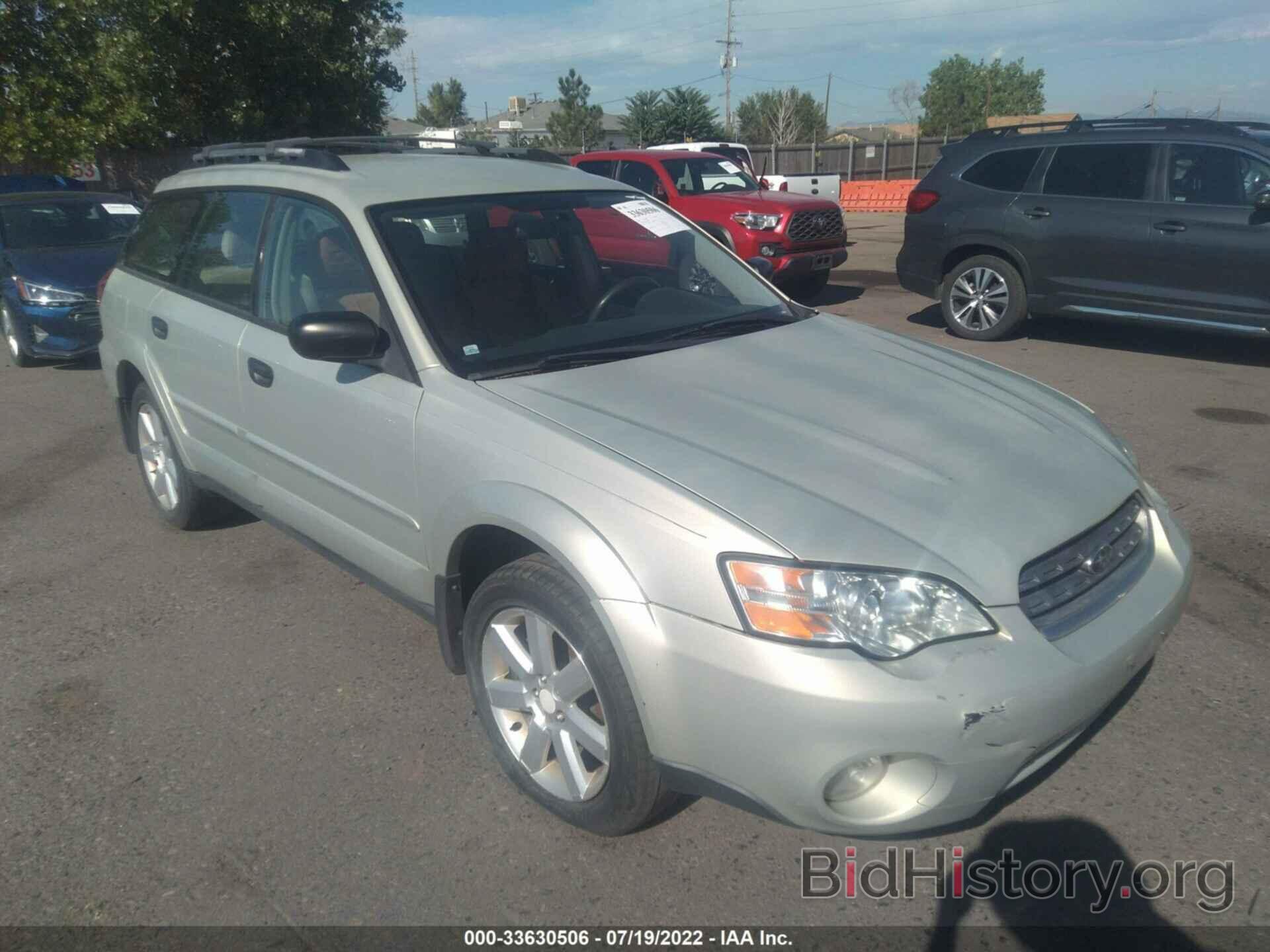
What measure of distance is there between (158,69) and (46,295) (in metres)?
12.1

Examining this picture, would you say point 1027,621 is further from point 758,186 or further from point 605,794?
point 758,186

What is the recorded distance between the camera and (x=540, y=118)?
90125mm

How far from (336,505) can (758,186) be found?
36.2 ft

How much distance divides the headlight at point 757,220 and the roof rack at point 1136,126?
8.47 feet

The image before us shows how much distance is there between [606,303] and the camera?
3705 mm

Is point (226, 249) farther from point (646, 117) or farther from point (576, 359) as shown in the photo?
point (646, 117)

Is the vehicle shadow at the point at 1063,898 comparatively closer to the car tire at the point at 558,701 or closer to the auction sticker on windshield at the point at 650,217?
the car tire at the point at 558,701

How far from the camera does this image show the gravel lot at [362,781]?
8.55 feet

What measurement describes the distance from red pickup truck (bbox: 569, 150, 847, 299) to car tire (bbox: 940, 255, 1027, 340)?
2210 millimetres

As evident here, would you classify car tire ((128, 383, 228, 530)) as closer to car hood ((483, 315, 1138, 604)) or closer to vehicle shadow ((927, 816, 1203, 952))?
car hood ((483, 315, 1138, 604))

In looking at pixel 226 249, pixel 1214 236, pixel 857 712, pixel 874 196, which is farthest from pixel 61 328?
pixel 874 196

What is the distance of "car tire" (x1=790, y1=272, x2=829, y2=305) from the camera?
1199 centimetres

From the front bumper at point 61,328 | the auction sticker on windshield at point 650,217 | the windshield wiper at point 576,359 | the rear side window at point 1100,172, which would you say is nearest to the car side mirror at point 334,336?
the windshield wiper at point 576,359

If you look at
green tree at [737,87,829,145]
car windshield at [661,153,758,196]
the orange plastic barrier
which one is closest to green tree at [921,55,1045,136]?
green tree at [737,87,829,145]
